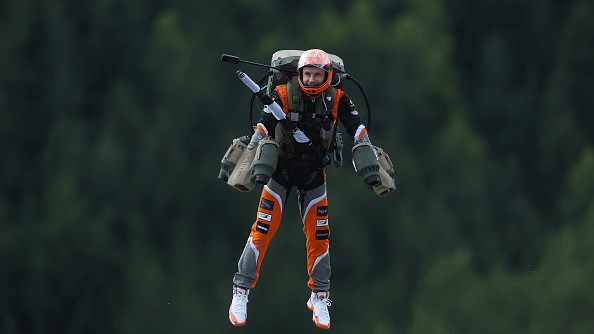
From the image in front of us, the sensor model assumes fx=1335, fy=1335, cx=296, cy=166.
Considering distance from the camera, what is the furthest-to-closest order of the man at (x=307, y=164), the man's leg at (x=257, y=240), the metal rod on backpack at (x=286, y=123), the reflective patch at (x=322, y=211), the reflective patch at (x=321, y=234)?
the reflective patch at (x=321, y=234)
the reflective patch at (x=322, y=211)
the man's leg at (x=257, y=240)
the man at (x=307, y=164)
the metal rod on backpack at (x=286, y=123)

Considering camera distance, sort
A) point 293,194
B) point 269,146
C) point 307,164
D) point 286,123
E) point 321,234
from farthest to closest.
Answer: point 293,194
point 321,234
point 307,164
point 286,123
point 269,146

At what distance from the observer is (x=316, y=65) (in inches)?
639

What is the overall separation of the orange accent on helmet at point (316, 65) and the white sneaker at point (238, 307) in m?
2.92

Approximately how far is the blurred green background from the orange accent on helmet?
3951 centimetres

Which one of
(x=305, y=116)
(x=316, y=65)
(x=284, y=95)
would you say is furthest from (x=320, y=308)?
(x=316, y=65)

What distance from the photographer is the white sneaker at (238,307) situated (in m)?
17.5

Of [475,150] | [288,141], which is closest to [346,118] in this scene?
[288,141]

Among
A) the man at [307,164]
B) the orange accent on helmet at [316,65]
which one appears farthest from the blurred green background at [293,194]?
the orange accent on helmet at [316,65]

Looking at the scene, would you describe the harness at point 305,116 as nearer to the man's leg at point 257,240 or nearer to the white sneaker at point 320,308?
the man's leg at point 257,240

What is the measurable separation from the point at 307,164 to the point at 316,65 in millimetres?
1429

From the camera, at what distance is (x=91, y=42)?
8431 cm

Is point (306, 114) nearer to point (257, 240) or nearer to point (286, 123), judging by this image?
point (286, 123)

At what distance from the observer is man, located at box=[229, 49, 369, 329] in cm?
1645

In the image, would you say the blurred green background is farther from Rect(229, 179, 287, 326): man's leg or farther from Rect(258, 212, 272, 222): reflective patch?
Rect(258, 212, 272, 222): reflective patch
